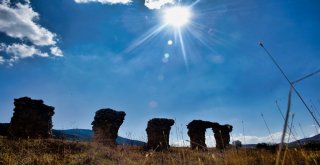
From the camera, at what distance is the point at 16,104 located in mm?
21062

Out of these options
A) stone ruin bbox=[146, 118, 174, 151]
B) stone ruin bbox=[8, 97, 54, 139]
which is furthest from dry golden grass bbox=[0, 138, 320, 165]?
stone ruin bbox=[146, 118, 174, 151]

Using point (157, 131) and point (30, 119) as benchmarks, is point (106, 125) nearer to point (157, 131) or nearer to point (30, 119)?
point (157, 131)

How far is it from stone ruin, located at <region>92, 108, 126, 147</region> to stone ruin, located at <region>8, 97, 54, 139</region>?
405 centimetres

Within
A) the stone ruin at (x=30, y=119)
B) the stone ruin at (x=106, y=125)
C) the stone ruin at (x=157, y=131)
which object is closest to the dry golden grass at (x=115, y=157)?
the stone ruin at (x=30, y=119)

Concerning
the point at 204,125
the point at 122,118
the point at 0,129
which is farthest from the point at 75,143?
the point at 0,129

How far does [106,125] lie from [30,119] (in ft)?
20.3

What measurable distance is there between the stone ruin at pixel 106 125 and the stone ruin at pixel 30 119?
405cm

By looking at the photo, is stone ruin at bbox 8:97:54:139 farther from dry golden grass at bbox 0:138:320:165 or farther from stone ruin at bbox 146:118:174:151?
stone ruin at bbox 146:118:174:151

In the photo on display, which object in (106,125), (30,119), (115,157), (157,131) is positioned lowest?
(115,157)

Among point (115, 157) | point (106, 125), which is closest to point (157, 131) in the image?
point (106, 125)

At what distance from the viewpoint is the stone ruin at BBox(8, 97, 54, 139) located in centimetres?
2009

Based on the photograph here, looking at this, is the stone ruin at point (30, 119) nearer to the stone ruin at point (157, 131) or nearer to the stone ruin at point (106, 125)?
the stone ruin at point (106, 125)

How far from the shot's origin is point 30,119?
20734 mm

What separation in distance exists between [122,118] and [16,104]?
28.8ft
